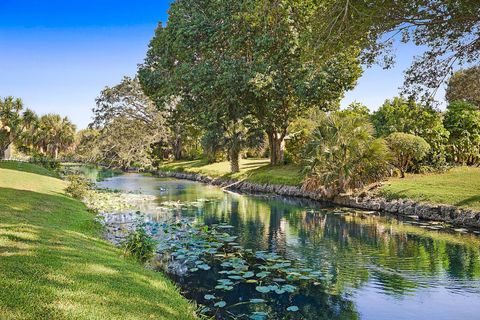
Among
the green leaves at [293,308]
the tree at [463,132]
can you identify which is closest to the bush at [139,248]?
the green leaves at [293,308]

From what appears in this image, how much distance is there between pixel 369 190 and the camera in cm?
2591

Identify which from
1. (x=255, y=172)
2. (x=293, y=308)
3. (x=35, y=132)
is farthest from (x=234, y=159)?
(x=35, y=132)

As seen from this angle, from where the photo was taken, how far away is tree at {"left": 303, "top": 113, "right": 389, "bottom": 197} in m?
26.0

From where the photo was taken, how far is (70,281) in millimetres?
7055

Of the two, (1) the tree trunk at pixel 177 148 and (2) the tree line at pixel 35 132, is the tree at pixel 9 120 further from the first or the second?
(1) the tree trunk at pixel 177 148

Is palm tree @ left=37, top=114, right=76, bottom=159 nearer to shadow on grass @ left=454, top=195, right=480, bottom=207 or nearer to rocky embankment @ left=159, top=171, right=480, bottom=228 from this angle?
rocky embankment @ left=159, top=171, right=480, bottom=228

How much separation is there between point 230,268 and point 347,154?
16058 mm

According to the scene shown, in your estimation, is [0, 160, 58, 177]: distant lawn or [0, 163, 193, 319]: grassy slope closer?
[0, 163, 193, 319]: grassy slope

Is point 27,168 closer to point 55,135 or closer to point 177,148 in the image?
point 177,148

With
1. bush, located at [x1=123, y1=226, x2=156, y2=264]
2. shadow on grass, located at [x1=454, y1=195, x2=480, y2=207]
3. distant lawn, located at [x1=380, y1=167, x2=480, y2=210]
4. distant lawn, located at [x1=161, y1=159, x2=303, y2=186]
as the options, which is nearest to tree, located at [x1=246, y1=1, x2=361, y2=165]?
distant lawn, located at [x1=161, y1=159, x2=303, y2=186]

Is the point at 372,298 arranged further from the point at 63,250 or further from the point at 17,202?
the point at 17,202

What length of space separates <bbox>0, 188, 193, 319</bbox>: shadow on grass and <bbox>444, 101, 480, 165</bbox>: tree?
27124mm

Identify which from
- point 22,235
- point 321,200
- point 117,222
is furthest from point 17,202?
point 321,200

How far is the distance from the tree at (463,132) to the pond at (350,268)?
11961mm
